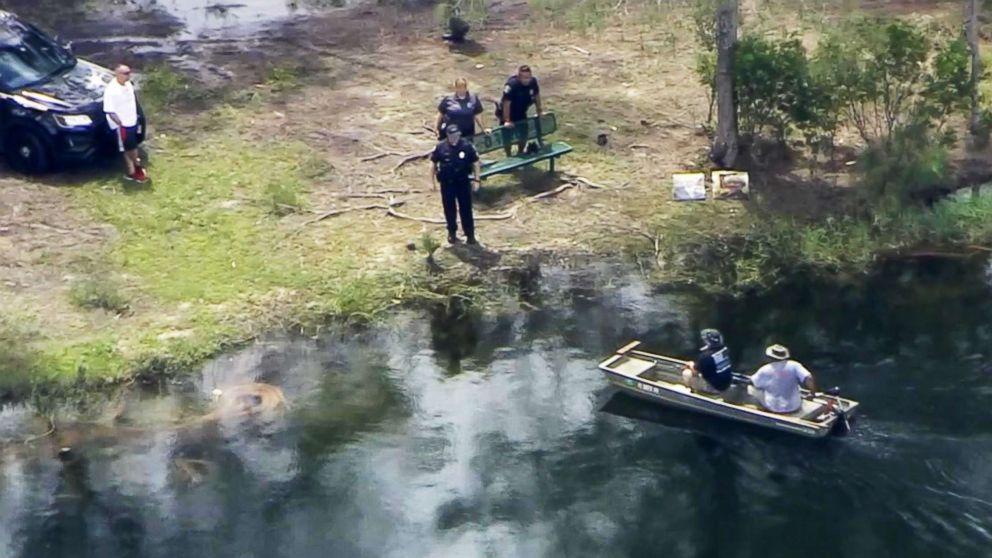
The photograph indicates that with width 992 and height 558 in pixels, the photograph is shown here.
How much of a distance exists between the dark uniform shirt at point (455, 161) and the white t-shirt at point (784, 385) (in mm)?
5114

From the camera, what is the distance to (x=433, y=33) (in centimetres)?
2516

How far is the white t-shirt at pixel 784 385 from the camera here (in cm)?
1405

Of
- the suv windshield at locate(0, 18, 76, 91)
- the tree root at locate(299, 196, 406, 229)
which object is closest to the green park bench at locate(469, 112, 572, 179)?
the tree root at locate(299, 196, 406, 229)

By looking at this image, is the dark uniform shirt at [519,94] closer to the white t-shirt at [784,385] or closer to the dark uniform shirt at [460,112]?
the dark uniform shirt at [460,112]

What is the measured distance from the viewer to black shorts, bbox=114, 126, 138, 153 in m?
19.3

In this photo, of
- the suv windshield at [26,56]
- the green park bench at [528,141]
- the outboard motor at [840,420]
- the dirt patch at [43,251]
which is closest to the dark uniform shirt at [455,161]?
the green park bench at [528,141]

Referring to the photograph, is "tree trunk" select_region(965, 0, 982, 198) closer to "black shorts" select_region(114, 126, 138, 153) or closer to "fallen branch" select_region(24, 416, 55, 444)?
"black shorts" select_region(114, 126, 138, 153)

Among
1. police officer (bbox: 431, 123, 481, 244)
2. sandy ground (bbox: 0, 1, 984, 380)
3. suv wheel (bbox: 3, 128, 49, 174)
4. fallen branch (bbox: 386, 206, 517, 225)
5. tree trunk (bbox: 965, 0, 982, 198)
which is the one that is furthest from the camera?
tree trunk (bbox: 965, 0, 982, 198)

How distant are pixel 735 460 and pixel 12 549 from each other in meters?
6.85

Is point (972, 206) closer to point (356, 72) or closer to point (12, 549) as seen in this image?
point (356, 72)

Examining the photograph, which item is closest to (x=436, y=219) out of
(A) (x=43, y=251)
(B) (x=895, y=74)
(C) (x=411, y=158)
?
(C) (x=411, y=158)

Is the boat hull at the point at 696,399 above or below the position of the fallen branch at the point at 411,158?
below

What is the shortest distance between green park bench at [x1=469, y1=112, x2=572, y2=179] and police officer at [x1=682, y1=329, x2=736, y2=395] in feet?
18.9

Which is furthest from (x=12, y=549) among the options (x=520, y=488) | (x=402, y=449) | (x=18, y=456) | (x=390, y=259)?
(x=390, y=259)
